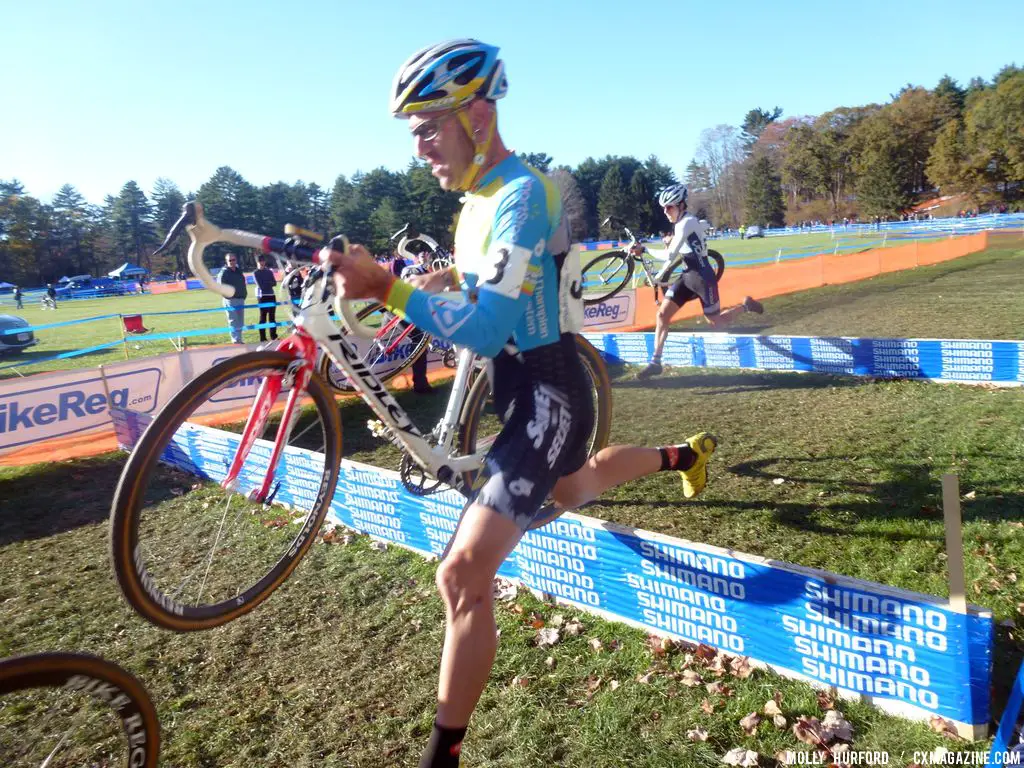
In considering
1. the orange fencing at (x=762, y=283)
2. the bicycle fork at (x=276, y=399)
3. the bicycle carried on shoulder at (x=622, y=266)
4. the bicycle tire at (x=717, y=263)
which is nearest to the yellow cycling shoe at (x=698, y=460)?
the bicycle fork at (x=276, y=399)

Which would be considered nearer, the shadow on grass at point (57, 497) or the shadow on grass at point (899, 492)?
the shadow on grass at point (899, 492)

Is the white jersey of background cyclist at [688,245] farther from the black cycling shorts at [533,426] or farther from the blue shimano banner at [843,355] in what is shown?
the black cycling shorts at [533,426]

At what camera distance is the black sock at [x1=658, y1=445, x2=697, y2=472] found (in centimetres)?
427

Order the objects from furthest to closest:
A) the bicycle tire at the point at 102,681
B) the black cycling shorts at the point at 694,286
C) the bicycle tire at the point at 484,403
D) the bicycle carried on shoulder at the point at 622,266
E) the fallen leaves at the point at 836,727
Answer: the bicycle carried on shoulder at the point at 622,266 → the black cycling shorts at the point at 694,286 → the bicycle tire at the point at 484,403 → the fallen leaves at the point at 836,727 → the bicycle tire at the point at 102,681

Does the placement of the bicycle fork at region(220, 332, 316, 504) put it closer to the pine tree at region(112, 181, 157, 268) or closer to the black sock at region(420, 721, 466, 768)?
the black sock at region(420, 721, 466, 768)

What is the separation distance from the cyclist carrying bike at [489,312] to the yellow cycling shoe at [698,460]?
1.76 metres

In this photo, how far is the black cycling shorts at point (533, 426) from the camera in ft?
8.23

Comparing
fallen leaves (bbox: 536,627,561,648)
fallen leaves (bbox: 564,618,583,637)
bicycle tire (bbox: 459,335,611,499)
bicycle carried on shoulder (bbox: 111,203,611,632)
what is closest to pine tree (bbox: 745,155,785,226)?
bicycle tire (bbox: 459,335,611,499)

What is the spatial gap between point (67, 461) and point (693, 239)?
9.32 m

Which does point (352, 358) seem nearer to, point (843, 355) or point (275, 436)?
point (275, 436)

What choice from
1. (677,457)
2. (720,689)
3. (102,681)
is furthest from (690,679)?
(102,681)

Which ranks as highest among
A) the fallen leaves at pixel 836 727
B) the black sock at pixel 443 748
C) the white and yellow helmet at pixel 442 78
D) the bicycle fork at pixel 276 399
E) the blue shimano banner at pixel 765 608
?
the white and yellow helmet at pixel 442 78

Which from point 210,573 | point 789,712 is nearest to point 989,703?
point 789,712

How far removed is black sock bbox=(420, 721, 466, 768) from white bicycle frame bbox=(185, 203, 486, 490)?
1338 millimetres
